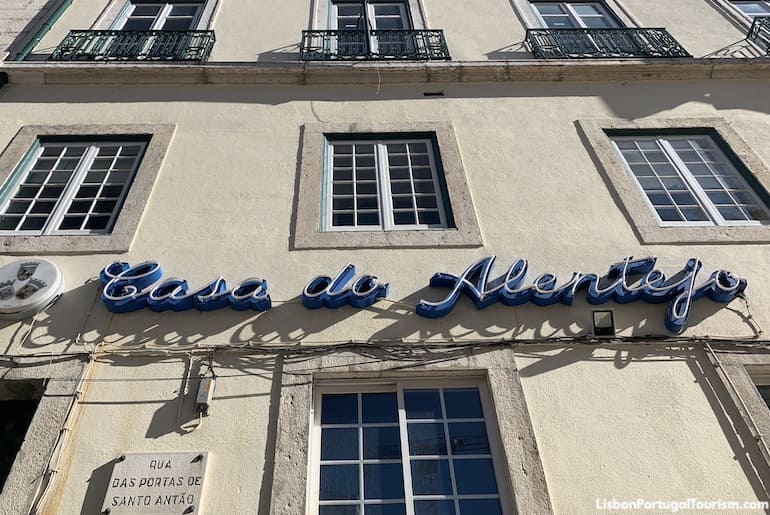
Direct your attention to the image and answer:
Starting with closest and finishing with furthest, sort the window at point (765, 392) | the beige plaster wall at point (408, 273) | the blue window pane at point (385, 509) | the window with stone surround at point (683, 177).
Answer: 1. the blue window pane at point (385, 509)
2. the beige plaster wall at point (408, 273)
3. the window at point (765, 392)
4. the window with stone surround at point (683, 177)

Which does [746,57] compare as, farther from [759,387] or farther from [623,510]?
[623,510]

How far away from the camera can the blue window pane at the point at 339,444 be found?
4164 millimetres

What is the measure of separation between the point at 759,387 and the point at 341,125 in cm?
519

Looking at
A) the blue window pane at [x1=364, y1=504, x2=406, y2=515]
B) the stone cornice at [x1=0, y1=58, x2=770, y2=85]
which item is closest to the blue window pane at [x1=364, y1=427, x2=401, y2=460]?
the blue window pane at [x1=364, y1=504, x2=406, y2=515]

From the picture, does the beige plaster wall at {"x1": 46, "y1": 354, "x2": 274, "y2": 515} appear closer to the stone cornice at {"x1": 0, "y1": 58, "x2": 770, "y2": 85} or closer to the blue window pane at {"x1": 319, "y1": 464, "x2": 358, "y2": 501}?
the blue window pane at {"x1": 319, "y1": 464, "x2": 358, "y2": 501}

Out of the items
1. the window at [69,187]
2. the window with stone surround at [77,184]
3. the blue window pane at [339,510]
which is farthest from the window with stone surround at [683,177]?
the window at [69,187]

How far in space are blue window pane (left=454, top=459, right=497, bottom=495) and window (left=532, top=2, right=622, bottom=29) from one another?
775 centimetres

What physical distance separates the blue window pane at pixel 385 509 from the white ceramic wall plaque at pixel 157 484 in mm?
1154

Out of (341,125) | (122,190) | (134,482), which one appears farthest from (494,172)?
(134,482)

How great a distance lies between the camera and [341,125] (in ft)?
23.0

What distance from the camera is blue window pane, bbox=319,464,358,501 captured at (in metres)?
3.94

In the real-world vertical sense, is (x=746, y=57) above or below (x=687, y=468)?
above

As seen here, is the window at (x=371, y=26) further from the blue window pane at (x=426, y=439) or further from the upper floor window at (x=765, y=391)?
the upper floor window at (x=765, y=391)

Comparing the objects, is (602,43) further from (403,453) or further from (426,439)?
(403,453)
